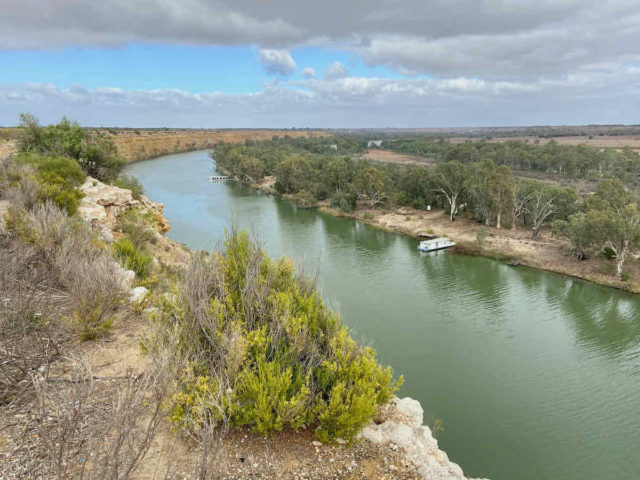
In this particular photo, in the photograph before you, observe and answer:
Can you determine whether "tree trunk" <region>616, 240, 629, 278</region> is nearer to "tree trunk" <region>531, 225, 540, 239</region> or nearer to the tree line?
the tree line

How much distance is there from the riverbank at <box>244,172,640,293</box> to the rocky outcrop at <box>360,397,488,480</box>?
838 inches

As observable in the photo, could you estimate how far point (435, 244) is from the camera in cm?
3044

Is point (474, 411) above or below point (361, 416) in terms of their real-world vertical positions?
below

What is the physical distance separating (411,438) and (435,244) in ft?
82.2

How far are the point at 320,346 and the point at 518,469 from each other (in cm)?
739

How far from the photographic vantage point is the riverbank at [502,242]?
2422 centimetres

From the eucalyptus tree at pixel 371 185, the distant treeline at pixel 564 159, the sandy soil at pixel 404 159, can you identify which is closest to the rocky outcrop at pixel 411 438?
the eucalyptus tree at pixel 371 185

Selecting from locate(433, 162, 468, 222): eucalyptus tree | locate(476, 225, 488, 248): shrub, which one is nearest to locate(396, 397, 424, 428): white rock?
locate(476, 225, 488, 248): shrub

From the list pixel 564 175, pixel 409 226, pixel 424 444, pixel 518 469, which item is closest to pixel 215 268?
pixel 424 444

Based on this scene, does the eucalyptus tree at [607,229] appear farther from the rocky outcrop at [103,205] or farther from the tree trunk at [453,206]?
the rocky outcrop at [103,205]

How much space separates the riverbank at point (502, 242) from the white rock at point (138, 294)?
82.4ft

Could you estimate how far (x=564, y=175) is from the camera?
60.2 metres

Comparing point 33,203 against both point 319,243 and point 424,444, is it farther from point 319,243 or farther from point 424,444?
point 319,243

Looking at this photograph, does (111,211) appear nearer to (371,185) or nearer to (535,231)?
(371,185)
